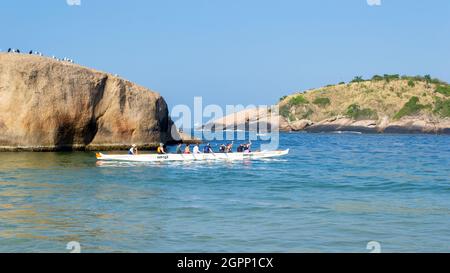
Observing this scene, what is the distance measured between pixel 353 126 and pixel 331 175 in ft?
370

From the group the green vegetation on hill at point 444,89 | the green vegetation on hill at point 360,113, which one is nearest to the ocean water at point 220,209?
the green vegetation on hill at point 360,113

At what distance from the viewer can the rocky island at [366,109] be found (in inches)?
5625

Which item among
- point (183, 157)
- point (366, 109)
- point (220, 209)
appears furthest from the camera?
point (366, 109)

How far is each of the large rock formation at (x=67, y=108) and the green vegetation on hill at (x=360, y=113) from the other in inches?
3991

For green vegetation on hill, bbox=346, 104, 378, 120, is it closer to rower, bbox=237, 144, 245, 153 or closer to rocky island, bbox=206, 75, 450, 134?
rocky island, bbox=206, 75, 450, 134

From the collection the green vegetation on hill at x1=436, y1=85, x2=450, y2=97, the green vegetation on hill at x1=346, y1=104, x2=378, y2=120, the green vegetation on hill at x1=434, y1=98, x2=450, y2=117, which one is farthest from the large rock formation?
the green vegetation on hill at x1=436, y1=85, x2=450, y2=97

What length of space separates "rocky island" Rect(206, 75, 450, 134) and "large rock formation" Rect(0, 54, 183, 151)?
93.5m

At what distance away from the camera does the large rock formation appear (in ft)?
167

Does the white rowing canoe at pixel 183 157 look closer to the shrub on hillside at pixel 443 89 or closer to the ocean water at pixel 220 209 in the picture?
the ocean water at pixel 220 209

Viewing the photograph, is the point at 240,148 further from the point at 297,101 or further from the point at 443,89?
the point at 297,101

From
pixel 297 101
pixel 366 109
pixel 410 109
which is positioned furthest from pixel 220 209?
pixel 297 101

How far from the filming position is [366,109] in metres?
155

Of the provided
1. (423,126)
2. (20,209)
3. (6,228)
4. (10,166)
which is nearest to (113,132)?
(10,166)

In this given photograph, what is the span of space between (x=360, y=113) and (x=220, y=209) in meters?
136
